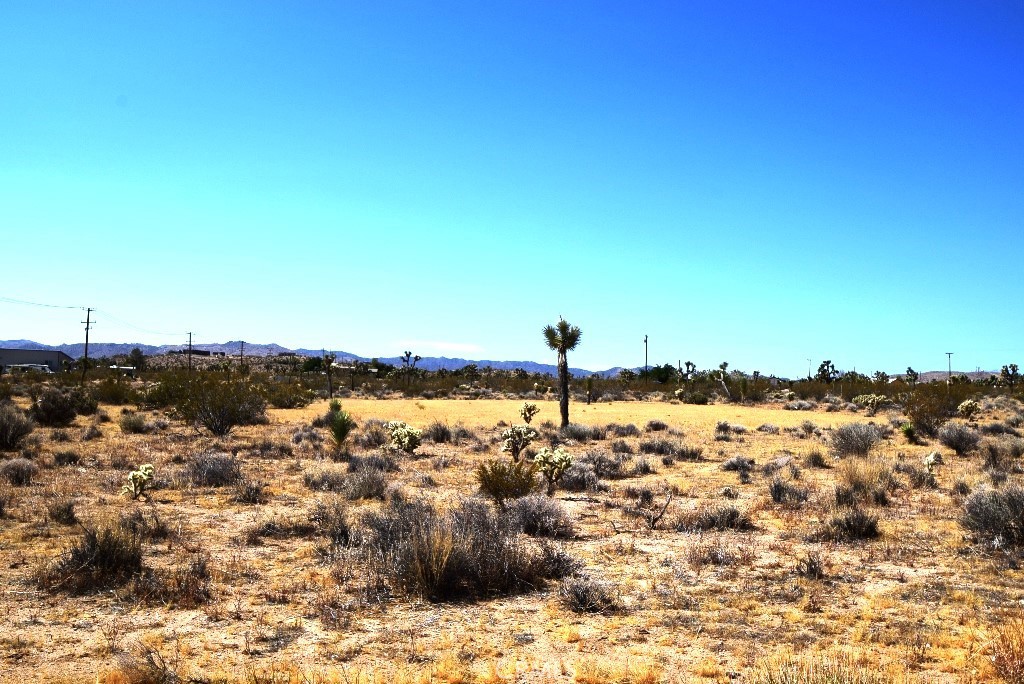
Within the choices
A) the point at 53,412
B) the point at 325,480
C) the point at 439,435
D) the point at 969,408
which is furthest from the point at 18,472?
the point at 969,408

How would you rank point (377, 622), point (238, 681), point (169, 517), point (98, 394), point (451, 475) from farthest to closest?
point (98, 394), point (451, 475), point (169, 517), point (377, 622), point (238, 681)

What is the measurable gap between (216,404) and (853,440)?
71.2 feet

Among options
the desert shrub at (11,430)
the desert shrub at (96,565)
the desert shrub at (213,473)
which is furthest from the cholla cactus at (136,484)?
the desert shrub at (11,430)

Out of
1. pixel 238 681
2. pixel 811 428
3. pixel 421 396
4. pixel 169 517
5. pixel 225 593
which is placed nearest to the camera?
pixel 238 681

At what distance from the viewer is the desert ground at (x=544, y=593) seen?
19.6ft

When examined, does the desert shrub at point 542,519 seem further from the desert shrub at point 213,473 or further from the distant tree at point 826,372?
the distant tree at point 826,372

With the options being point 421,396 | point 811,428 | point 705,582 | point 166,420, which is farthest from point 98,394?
point 705,582

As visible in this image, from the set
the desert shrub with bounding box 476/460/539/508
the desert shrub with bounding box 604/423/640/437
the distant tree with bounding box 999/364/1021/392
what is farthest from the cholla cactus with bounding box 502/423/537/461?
the distant tree with bounding box 999/364/1021/392

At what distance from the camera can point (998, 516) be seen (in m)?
9.93

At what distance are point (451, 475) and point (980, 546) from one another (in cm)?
1094

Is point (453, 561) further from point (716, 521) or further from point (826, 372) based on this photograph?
point (826, 372)

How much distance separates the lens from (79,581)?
7.86 m

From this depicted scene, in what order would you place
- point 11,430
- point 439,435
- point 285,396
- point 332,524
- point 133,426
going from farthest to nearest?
point 285,396 → point 133,426 → point 439,435 → point 11,430 → point 332,524

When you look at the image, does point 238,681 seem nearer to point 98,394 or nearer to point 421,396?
point 98,394
